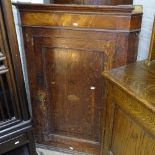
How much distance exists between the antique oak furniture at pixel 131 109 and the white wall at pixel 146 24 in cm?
24

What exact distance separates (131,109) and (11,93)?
613 millimetres

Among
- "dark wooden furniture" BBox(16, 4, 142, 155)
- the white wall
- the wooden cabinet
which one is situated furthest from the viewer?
the white wall

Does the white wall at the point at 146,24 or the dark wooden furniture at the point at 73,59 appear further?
the white wall at the point at 146,24

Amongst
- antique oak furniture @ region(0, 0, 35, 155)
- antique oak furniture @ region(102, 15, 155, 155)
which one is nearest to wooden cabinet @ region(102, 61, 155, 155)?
antique oak furniture @ region(102, 15, 155, 155)

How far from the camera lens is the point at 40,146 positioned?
5.79 ft

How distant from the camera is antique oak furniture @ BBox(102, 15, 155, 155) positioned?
891 millimetres

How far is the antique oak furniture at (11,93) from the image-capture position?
1022 mm

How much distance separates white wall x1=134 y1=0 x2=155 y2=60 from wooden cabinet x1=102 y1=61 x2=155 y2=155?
253 mm

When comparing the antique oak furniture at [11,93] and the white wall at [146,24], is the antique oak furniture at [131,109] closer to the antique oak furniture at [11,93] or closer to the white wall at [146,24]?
the white wall at [146,24]

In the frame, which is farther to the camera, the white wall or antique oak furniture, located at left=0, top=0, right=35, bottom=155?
the white wall

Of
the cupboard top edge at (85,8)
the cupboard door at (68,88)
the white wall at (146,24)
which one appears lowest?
the cupboard door at (68,88)

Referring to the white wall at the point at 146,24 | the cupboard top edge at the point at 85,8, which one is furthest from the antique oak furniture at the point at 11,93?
the white wall at the point at 146,24

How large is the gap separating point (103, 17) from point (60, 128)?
0.87m

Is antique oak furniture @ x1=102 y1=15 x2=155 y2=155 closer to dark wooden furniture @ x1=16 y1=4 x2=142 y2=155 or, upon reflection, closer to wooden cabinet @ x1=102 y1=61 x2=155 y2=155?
wooden cabinet @ x1=102 y1=61 x2=155 y2=155
